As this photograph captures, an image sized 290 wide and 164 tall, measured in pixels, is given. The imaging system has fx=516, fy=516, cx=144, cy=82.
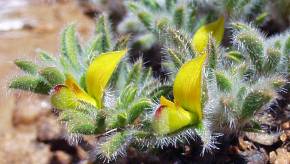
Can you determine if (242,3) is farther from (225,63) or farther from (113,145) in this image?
(113,145)

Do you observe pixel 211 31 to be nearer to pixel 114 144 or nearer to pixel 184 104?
pixel 184 104

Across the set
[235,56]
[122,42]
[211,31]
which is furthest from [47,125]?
[235,56]

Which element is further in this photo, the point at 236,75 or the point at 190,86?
the point at 236,75

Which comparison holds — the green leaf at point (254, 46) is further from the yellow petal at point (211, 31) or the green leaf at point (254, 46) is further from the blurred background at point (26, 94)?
the blurred background at point (26, 94)

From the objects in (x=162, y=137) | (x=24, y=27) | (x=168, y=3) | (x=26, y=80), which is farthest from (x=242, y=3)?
(x=24, y=27)

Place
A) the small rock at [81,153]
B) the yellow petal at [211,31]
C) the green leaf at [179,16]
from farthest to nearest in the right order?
the small rock at [81,153] → the green leaf at [179,16] → the yellow petal at [211,31]

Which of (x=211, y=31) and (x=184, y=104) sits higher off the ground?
(x=211, y=31)

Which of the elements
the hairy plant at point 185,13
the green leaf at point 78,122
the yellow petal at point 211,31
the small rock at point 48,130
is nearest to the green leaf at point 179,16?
the hairy plant at point 185,13
